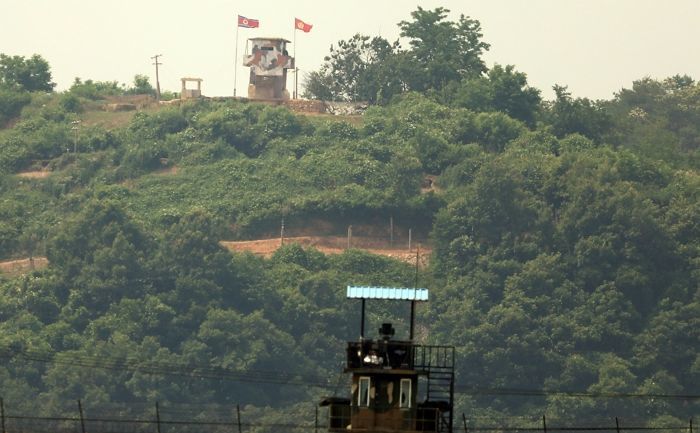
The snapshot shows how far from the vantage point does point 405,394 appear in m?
95.0

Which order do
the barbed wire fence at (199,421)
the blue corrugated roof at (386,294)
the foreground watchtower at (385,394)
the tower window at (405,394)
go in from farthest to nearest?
the barbed wire fence at (199,421) < the blue corrugated roof at (386,294) < the tower window at (405,394) < the foreground watchtower at (385,394)

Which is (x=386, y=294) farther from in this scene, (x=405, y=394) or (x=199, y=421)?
(x=199, y=421)

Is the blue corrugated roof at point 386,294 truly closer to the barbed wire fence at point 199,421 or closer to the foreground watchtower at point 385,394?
the foreground watchtower at point 385,394

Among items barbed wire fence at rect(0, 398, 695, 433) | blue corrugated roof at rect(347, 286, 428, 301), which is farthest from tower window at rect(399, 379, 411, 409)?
barbed wire fence at rect(0, 398, 695, 433)

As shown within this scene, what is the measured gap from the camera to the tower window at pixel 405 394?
311 feet

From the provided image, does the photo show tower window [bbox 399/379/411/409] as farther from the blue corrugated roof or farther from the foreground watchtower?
the blue corrugated roof

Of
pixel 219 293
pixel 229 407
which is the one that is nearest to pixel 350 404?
pixel 229 407

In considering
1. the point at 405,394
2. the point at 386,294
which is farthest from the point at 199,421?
the point at 405,394

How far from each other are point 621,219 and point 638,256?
288 centimetres

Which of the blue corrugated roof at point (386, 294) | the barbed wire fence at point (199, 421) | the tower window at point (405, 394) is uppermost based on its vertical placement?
the blue corrugated roof at point (386, 294)

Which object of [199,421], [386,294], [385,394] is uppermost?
[386,294]

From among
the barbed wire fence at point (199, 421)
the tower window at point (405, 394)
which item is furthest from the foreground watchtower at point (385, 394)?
the barbed wire fence at point (199, 421)

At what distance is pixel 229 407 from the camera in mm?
182500

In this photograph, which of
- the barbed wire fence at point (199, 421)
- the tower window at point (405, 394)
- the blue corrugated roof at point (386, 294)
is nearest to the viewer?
the tower window at point (405, 394)
